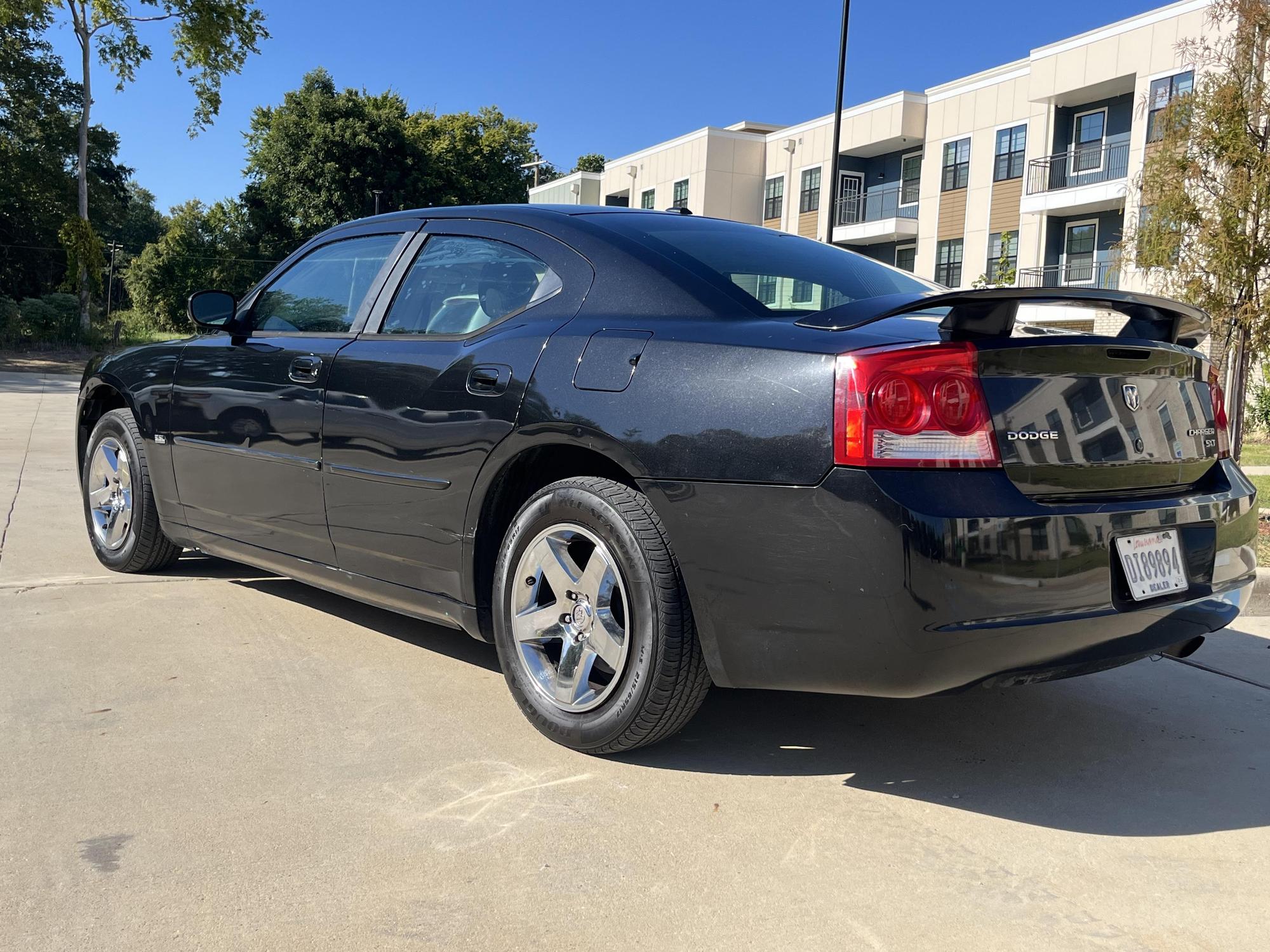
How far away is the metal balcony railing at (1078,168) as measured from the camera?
28.9 meters

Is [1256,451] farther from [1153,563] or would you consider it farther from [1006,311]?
[1006,311]

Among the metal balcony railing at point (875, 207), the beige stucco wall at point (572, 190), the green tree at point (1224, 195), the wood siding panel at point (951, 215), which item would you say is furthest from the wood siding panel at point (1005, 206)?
the green tree at point (1224, 195)

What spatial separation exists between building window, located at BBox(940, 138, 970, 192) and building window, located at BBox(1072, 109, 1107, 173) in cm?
354

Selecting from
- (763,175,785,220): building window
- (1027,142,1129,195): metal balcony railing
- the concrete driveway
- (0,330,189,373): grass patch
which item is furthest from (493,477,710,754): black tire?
(763,175,785,220): building window

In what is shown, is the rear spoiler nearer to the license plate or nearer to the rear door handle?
the license plate

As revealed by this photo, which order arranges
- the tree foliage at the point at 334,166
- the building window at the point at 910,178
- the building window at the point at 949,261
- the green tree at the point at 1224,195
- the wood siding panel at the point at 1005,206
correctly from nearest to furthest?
the green tree at the point at 1224,195 → the wood siding panel at the point at 1005,206 → the building window at the point at 949,261 → the building window at the point at 910,178 → the tree foliage at the point at 334,166

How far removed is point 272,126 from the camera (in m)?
50.5

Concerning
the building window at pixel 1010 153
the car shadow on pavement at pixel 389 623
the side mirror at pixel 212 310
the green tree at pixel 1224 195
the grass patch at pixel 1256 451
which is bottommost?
the car shadow on pavement at pixel 389 623

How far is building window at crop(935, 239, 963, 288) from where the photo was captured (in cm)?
3425

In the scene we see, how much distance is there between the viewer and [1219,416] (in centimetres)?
323

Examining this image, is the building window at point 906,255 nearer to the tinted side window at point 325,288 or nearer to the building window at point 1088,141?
the building window at point 1088,141

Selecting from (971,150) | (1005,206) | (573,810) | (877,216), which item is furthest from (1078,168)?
(573,810)

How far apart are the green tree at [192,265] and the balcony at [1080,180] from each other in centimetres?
3376

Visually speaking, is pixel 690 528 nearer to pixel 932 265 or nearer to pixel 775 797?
pixel 775 797
